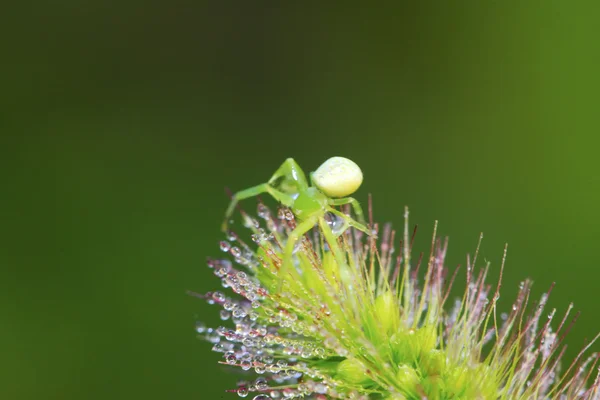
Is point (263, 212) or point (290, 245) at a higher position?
point (263, 212)

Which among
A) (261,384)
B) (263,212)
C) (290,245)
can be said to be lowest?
(261,384)

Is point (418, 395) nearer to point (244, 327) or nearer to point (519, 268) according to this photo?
point (244, 327)

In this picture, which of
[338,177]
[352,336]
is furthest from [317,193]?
[352,336]

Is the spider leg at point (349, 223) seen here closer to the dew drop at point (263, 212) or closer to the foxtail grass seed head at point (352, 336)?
the foxtail grass seed head at point (352, 336)

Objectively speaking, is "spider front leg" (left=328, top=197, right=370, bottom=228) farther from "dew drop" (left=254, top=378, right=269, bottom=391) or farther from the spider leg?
"dew drop" (left=254, top=378, right=269, bottom=391)

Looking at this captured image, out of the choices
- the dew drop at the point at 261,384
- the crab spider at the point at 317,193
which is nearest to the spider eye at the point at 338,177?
the crab spider at the point at 317,193

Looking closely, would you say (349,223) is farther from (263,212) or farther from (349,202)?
(263,212)

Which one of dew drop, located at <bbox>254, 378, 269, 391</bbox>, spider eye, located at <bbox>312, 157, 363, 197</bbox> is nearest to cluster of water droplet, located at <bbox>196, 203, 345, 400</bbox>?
dew drop, located at <bbox>254, 378, 269, 391</bbox>
